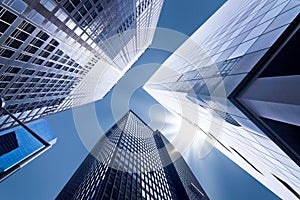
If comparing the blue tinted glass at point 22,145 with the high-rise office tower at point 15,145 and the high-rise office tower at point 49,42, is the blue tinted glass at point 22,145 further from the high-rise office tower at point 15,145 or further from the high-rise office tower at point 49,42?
the high-rise office tower at point 49,42

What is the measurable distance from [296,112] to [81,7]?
115ft

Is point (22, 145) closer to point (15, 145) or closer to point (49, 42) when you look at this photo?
point (15, 145)

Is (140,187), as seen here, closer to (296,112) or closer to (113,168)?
(113,168)

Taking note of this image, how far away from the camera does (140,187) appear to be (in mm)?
64625

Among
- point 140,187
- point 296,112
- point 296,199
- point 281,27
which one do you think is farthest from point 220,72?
point 140,187

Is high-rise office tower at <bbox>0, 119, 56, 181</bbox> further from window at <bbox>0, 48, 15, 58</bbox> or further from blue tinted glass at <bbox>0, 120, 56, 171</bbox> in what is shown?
window at <bbox>0, 48, 15, 58</bbox>

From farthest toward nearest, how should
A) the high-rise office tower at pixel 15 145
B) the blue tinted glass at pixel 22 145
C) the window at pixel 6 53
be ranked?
1. the blue tinted glass at pixel 22 145
2. the high-rise office tower at pixel 15 145
3. the window at pixel 6 53

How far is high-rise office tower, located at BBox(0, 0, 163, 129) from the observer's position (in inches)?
1077

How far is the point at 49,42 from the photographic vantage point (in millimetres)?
36312

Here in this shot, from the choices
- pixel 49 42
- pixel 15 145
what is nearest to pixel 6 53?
pixel 49 42

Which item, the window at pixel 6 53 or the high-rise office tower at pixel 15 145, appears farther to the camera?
the high-rise office tower at pixel 15 145

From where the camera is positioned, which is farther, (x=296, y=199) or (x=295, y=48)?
(x=296, y=199)

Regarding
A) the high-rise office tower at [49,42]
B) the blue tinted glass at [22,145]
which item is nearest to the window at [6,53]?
the high-rise office tower at [49,42]

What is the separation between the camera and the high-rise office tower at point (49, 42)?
2735 cm
